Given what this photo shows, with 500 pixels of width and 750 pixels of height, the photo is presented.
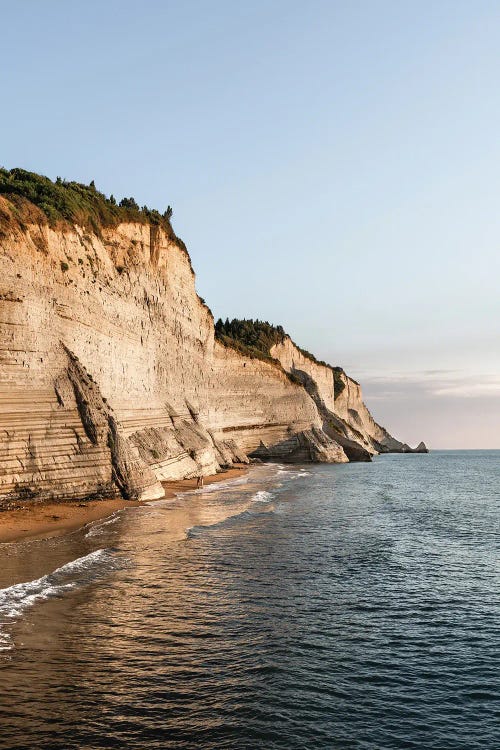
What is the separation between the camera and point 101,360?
33344 mm

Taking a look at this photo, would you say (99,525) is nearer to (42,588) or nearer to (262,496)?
(42,588)

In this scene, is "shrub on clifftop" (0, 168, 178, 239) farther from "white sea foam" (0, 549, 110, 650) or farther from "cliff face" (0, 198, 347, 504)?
"white sea foam" (0, 549, 110, 650)

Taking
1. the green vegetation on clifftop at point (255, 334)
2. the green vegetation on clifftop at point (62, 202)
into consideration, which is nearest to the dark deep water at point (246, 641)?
the green vegetation on clifftop at point (62, 202)

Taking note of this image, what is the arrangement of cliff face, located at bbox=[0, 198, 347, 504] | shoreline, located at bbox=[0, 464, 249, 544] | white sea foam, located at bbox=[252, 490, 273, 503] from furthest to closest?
white sea foam, located at bbox=[252, 490, 273, 503] → cliff face, located at bbox=[0, 198, 347, 504] → shoreline, located at bbox=[0, 464, 249, 544]

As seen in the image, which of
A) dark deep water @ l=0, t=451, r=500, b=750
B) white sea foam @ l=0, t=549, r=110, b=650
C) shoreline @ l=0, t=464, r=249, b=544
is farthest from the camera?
shoreline @ l=0, t=464, r=249, b=544

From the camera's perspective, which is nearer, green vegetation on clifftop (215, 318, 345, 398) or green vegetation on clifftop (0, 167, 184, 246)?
green vegetation on clifftop (0, 167, 184, 246)

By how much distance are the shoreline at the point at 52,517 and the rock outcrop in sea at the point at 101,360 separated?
73cm

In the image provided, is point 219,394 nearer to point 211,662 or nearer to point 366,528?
point 366,528

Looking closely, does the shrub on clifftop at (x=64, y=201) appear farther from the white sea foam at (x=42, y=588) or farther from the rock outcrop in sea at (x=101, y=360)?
the white sea foam at (x=42, y=588)

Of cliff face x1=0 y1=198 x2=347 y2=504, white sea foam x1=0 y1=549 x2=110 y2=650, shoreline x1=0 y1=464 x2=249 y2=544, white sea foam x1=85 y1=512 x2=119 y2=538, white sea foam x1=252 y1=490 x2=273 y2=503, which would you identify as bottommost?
white sea foam x1=252 y1=490 x2=273 y2=503

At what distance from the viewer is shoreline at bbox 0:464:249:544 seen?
21.7 meters

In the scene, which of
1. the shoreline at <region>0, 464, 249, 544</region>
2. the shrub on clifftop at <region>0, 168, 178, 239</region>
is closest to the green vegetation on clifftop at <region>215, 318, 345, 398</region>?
the shrub on clifftop at <region>0, 168, 178, 239</region>

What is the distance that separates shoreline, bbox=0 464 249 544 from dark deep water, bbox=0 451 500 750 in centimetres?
107

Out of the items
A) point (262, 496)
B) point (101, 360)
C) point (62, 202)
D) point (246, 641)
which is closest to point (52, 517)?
point (101, 360)
